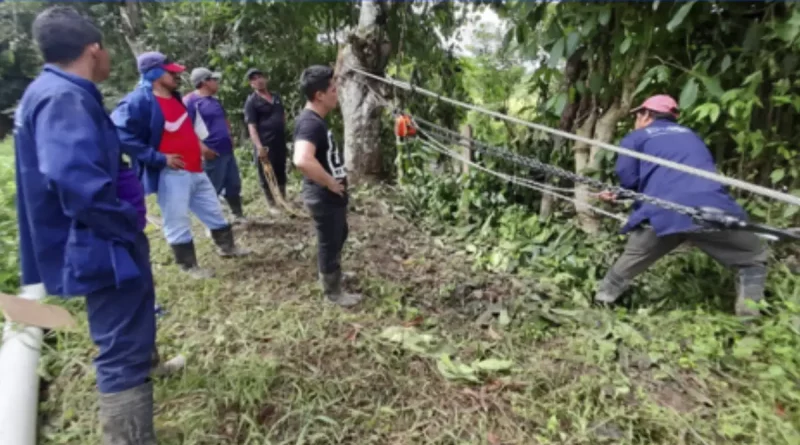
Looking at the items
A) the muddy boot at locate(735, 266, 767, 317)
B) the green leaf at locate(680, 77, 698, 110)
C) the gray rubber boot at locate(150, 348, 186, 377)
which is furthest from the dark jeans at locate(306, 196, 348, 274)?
the muddy boot at locate(735, 266, 767, 317)

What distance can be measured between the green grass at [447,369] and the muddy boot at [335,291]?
8 centimetres

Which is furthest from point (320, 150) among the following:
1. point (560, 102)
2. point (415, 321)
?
point (560, 102)

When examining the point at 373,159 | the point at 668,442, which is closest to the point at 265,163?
the point at 373,159

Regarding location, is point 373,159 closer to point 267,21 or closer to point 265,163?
point 265,163

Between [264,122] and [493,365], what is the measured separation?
3573 mm

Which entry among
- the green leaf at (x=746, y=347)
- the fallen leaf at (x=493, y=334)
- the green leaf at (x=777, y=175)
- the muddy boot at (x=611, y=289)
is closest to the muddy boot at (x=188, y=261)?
the fallen leaf at (x=493, y=334)

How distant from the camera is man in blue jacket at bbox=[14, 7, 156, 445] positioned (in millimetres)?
1561

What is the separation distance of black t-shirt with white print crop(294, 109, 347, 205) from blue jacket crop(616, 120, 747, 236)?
1853 mm

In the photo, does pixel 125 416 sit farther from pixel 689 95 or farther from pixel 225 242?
pixel 689 95

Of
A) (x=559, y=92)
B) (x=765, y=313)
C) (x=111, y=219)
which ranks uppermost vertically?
(x=559, y=92)

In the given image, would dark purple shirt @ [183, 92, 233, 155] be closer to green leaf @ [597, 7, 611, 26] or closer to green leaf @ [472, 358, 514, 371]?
green leaf @ [472, 358, 514, 371]

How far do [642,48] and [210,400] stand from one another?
3.41 metres

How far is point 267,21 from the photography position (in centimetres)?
680

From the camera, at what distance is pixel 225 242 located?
12.2ft
